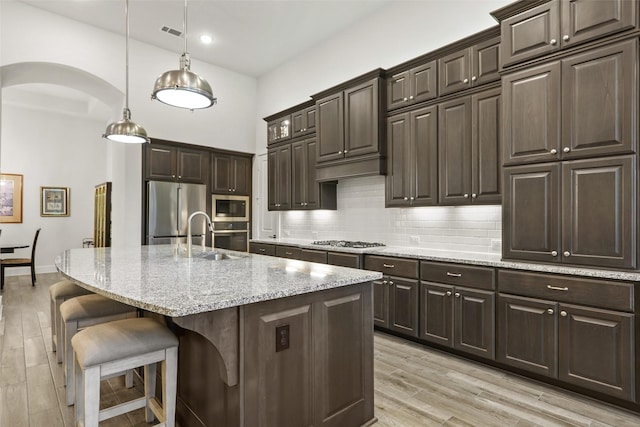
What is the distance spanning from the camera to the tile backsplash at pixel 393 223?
337 centimetres

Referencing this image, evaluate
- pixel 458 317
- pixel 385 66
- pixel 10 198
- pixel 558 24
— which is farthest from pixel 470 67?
pixel 10 198

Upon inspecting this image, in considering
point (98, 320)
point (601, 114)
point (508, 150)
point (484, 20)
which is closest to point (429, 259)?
point (508, 150)

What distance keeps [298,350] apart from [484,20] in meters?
3.56

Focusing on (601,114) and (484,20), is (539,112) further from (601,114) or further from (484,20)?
(484,20)

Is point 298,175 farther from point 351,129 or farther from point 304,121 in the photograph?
point 351,129

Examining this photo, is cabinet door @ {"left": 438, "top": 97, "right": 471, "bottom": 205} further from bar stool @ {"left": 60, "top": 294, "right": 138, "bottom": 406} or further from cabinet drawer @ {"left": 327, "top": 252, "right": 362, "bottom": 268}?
bar stool @ {"left": 60, "top": 294, "right": 138, "bottom": 406}

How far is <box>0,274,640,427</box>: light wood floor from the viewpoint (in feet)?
6.95

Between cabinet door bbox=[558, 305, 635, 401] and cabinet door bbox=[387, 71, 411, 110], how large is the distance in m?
2.48

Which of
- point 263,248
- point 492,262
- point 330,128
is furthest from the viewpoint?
A: point 263,248

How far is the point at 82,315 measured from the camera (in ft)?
7.33

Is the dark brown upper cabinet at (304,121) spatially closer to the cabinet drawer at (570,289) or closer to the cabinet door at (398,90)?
the cabinet door at (398,90)

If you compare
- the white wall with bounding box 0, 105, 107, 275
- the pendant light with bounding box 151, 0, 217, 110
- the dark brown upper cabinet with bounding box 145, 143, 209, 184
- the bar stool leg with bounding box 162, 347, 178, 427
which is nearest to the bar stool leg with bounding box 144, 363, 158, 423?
the bar stool leg with bounding box 162, 347, 178, 427

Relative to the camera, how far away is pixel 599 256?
89.9 inches

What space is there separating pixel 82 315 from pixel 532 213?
3.31m
